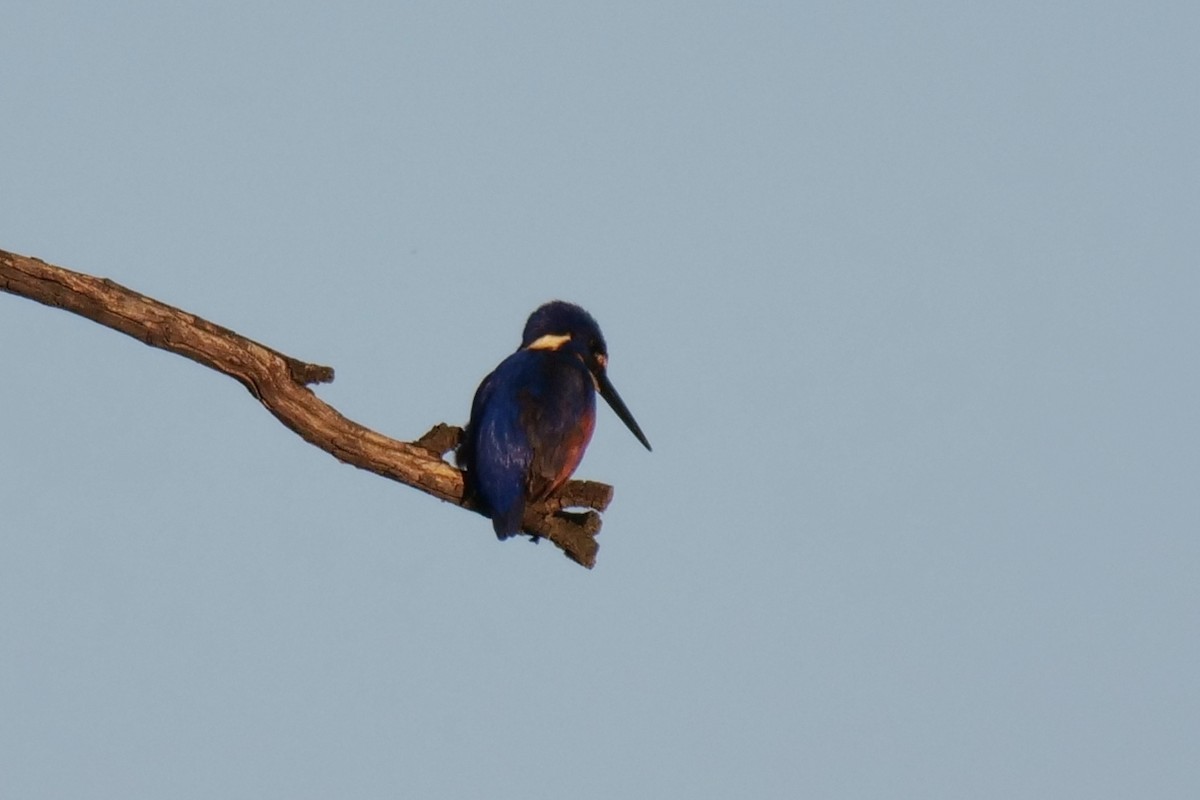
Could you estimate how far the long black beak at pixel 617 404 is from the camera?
363 inches

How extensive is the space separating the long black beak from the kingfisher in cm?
80

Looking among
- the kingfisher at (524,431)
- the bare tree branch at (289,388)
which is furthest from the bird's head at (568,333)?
the bare tree branch at (289,388)

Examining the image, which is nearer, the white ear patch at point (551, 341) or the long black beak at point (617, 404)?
the white ear patch at point (551, 341)

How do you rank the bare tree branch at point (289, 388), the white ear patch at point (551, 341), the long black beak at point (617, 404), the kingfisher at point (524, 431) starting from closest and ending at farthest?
the bare tree branch at point (289, 388), the kingfisher at point (524, 431), the white ear patch at point (551, 341), the long black beak at point (617, 404)

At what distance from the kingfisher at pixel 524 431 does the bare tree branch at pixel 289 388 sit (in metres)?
0.11

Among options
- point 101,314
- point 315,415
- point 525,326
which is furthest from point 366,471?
point 525,326

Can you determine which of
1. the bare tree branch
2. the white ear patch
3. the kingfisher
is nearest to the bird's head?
the white ear patch

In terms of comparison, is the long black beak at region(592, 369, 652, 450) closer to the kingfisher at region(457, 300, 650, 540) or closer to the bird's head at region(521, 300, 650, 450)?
the bird's head at region(521, 300, 650, 450)

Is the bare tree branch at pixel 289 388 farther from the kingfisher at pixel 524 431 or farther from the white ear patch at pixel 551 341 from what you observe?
the white ear patch at pixel 551 341

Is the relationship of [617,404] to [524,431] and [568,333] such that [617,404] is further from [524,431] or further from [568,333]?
[524,431]

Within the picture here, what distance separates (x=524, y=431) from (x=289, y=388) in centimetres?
135

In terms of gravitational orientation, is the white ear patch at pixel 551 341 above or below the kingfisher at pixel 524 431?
above

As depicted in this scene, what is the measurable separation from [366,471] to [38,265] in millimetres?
1600

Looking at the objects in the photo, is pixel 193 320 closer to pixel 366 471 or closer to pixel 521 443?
pixel 366 471
